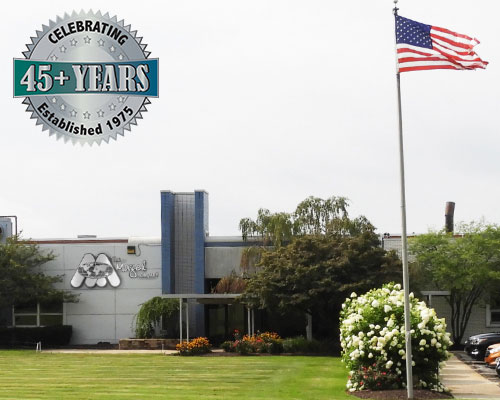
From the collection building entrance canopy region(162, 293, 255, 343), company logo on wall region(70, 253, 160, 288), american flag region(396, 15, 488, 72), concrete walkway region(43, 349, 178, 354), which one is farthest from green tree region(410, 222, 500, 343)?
american flag region(396, 15, 488, 72)

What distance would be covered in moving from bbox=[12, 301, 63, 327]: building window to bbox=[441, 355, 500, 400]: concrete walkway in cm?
2391

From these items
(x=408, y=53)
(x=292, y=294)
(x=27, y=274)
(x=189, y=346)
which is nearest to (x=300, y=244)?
(x=292, y=294)

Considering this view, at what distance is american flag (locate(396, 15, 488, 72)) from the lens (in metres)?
21.3

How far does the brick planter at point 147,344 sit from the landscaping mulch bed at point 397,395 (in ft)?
75.8

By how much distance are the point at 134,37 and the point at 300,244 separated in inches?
970

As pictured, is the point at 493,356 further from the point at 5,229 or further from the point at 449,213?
the point at 5,229

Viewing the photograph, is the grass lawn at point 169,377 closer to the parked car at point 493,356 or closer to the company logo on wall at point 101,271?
the parked car at point 493,356

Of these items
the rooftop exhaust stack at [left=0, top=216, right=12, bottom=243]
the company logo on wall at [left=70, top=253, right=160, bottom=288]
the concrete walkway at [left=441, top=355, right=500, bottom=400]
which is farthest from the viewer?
the rooftop exhaust stack at [left=0, top=216, right=12, bottom=243]

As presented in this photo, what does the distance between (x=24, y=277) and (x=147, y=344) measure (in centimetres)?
734

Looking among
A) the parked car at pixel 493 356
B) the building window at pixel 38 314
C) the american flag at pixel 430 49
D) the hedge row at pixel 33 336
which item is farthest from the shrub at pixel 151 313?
the american flag at pixel 430 49

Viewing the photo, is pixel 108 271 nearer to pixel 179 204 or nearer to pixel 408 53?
pixel 179 204

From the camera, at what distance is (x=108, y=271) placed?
51344 mm

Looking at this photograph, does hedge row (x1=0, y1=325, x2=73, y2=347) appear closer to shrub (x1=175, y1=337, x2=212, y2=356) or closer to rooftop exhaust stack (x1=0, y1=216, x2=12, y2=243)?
rooftop exhaust stack (x1=0, y1=216, x2=12, y2=243)

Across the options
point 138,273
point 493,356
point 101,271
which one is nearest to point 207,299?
point 138,273
